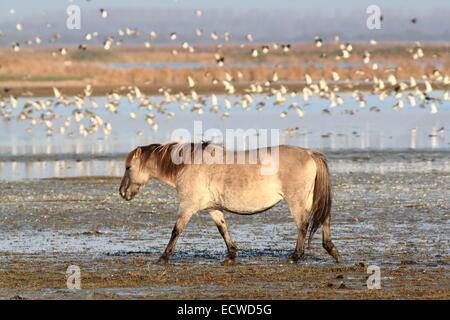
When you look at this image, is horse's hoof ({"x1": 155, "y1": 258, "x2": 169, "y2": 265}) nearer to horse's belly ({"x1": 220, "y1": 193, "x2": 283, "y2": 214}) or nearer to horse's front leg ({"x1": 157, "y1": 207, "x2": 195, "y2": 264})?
horse's front leg ({"x1": 157, "y1": 207, "x2": 195, "y2": 264})

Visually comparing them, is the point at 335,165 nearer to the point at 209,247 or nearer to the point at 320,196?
the point at 209,247

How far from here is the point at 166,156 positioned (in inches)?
492

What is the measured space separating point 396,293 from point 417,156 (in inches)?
627

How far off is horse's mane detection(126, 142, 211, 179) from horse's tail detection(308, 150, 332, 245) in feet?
4.17

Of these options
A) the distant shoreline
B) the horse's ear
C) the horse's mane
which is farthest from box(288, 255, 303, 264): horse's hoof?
the distant shoreline

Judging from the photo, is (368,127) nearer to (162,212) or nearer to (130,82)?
(162,212)

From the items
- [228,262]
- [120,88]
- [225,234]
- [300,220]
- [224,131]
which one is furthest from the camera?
[120,88]

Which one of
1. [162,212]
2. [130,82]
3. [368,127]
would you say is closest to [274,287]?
[162,212]

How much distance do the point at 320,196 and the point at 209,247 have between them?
1.70 metres

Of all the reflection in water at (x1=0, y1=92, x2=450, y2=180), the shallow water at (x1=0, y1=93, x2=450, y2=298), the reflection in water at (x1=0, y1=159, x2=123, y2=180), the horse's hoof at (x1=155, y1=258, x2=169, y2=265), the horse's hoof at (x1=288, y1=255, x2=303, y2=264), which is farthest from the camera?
the reflection in water at (x1=0, y1=92, x2=450, y2=180)

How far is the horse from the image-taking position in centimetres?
1193

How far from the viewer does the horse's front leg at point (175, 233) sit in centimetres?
1183

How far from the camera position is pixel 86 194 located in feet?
61.4

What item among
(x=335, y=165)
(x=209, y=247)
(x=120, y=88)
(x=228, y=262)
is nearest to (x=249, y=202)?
(x=228, y=262)
